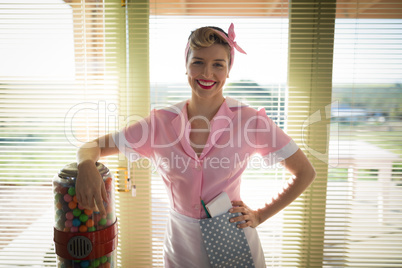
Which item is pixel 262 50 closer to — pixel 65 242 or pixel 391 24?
pixel 391 24

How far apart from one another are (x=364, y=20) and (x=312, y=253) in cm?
119

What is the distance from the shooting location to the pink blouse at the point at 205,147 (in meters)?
1.14

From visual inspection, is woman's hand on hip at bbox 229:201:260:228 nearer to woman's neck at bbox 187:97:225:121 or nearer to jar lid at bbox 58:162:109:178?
woman's neck at bbox 187:97:225:121

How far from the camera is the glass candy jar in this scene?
106 centimetres

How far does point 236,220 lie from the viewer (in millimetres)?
1146

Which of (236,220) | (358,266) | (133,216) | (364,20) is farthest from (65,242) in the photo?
(364,20)

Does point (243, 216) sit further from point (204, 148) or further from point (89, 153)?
Result: point (89, 153)

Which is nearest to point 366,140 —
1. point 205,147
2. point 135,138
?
point 205,147

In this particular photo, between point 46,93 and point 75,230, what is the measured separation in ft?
2.54

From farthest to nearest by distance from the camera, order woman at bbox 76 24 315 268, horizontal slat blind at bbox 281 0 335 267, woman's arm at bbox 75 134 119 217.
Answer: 1. horizontal slat blind at bbox 281 0 335 267
2. woman at bbox 76 24 315 268
3. woman's arm at bbox 75 134 119 217

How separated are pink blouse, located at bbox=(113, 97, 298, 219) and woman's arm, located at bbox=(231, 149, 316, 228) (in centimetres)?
4

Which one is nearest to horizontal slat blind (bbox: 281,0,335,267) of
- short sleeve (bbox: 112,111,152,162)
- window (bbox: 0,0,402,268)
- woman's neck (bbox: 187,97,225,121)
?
window (bbox: 0,0,402,268)

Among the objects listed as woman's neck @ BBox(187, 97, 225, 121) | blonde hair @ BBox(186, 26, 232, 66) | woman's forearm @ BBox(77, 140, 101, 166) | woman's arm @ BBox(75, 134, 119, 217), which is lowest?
woman's arm @ BBox(75, 134, 119, 217)

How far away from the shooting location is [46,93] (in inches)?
59.4
